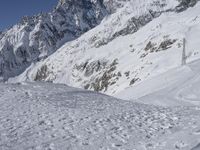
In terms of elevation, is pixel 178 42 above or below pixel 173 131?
above

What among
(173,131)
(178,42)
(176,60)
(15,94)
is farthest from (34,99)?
(178,42)

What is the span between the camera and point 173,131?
15547 mm

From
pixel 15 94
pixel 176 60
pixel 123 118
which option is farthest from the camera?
pixel 176 60

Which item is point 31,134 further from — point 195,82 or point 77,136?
point 195,82

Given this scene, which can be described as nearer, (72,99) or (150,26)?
(72,99)

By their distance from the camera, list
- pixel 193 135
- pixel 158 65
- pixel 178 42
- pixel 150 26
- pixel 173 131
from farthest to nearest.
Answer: pixel 150 26 < pixel 178 42 < pixel 158 65 < pixel 173 131 < pixel 193 135

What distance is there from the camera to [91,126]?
1652cm

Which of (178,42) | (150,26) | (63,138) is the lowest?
(63,138)

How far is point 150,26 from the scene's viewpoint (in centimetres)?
19350

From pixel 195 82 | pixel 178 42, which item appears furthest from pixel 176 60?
pixel 195 82

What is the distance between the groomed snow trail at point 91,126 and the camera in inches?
564

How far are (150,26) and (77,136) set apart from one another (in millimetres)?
181376

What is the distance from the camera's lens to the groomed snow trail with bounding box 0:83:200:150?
1432 centimetres

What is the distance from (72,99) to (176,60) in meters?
80.2
